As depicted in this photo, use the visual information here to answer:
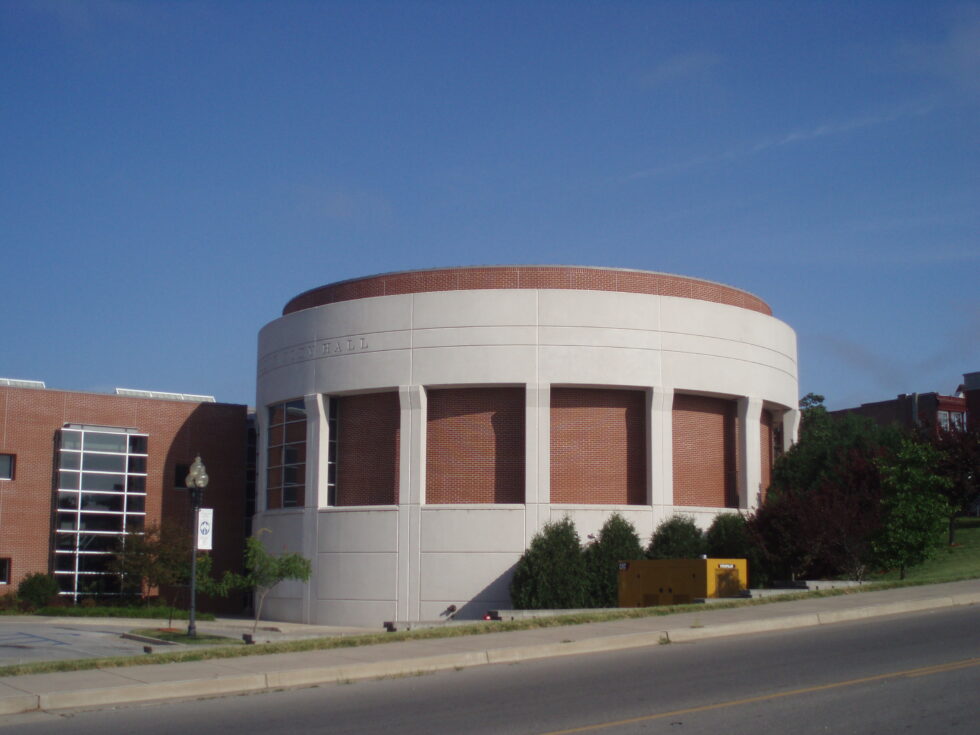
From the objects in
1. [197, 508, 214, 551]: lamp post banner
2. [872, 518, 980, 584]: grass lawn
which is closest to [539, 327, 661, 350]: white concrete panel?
[872, 518, 980, 584]: grass lawn

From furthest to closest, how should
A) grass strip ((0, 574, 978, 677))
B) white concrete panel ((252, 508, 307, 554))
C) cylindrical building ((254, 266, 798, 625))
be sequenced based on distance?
1. white concrete panel ((252, 508, 307, 554))
2. cylindrical building ((254, 266, 798, 625))
3. grass strip ((0, 574, 978, 677))

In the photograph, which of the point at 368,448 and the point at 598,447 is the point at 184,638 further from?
the point at 598,447

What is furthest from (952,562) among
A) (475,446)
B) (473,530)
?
(475,446)

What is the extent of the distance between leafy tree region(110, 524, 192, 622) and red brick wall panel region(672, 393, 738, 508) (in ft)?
65.3

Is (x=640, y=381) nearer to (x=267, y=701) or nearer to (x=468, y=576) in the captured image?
(x=468, y=576)

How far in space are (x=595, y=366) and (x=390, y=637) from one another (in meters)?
18.8

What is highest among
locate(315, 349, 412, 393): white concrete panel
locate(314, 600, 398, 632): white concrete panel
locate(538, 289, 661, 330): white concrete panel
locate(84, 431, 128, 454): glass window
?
locate(538, 289, 661, 330): white concrete panel

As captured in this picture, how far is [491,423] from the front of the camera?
37.7m

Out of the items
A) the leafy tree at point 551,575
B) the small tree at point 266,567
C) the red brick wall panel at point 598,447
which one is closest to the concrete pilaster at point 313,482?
the small tree at point 266,567

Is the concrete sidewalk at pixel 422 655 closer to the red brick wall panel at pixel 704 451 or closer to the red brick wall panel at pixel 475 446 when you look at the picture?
the red brick wall panel at pixel 475 446

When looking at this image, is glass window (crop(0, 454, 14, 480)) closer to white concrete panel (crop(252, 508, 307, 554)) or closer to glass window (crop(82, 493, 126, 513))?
glass window (crop(82, 493, 126, 513))

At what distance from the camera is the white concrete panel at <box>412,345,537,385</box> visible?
3691 cm

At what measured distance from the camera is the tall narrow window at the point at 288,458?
41500mm

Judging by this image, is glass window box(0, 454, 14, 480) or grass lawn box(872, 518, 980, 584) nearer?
grass lawn box(872, 518, 980, 584)
